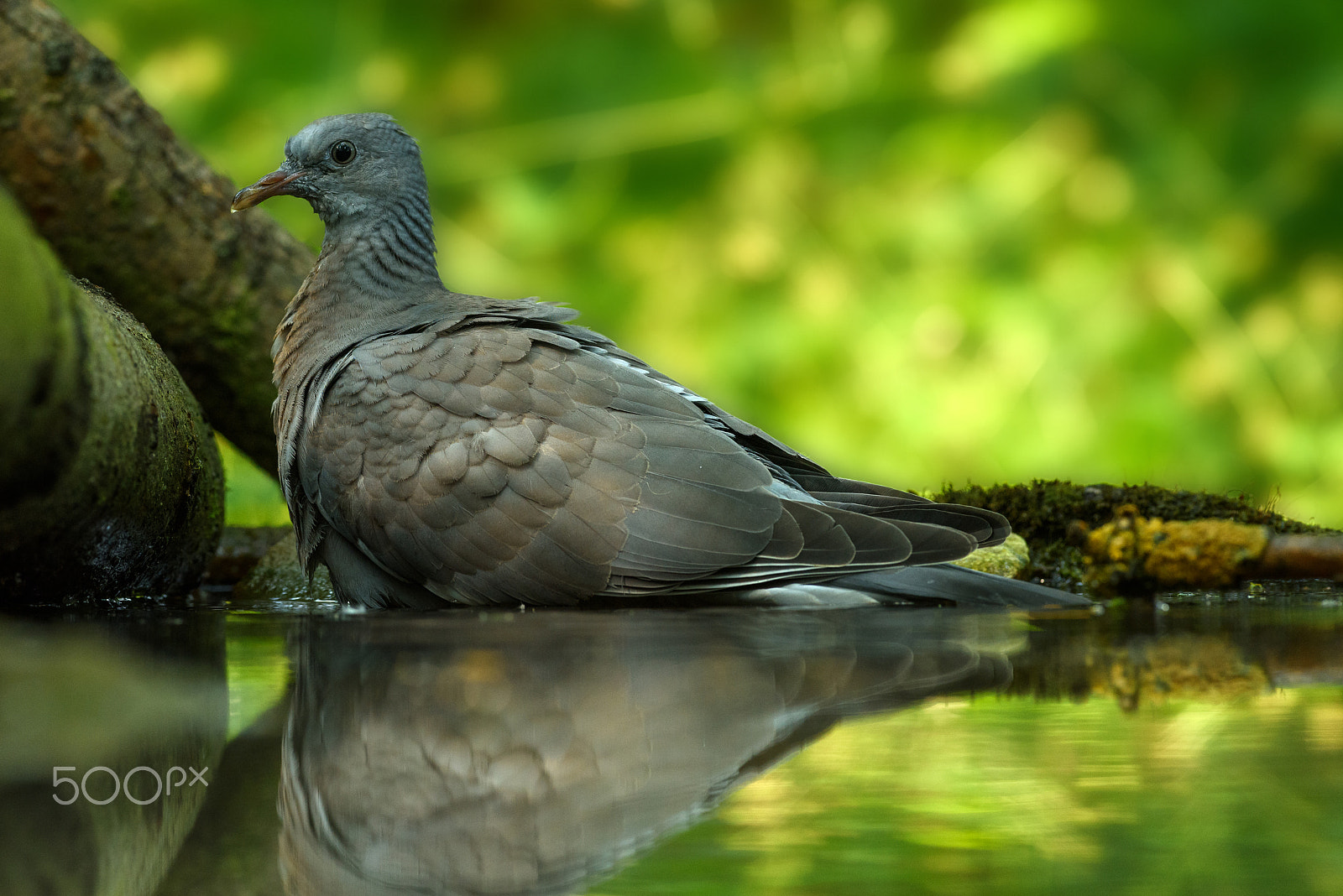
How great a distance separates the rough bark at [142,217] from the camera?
3080 mm

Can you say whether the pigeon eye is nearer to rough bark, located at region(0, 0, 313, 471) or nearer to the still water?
rough bark, located at region(0, 0, 313, 471)

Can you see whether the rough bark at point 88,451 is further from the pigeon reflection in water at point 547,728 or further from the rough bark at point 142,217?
the pigeon reflection in water at point 547,728

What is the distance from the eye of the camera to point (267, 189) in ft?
10.3

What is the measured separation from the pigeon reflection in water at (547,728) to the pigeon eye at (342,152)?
162 centimetres

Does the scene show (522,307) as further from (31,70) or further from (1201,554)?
(1201,554)

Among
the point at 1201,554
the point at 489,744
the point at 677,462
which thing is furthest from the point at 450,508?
the point at 1201,554

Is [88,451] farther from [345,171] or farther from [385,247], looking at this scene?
[345,171]

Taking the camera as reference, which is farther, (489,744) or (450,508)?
(450,508)

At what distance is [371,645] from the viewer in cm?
183

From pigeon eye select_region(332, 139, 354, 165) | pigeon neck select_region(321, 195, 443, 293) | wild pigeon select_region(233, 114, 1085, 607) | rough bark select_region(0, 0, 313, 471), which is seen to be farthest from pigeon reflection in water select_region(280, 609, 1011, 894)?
rough bark select_region(0, 0, 313, 471)

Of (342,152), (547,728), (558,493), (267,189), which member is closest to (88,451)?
(558,493)

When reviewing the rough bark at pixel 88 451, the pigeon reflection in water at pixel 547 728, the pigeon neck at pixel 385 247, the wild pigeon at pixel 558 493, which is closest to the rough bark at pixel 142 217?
the rough bark at pixel 88 451

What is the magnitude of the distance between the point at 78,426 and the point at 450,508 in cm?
81

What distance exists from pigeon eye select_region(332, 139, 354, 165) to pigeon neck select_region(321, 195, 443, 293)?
0.52 ft
